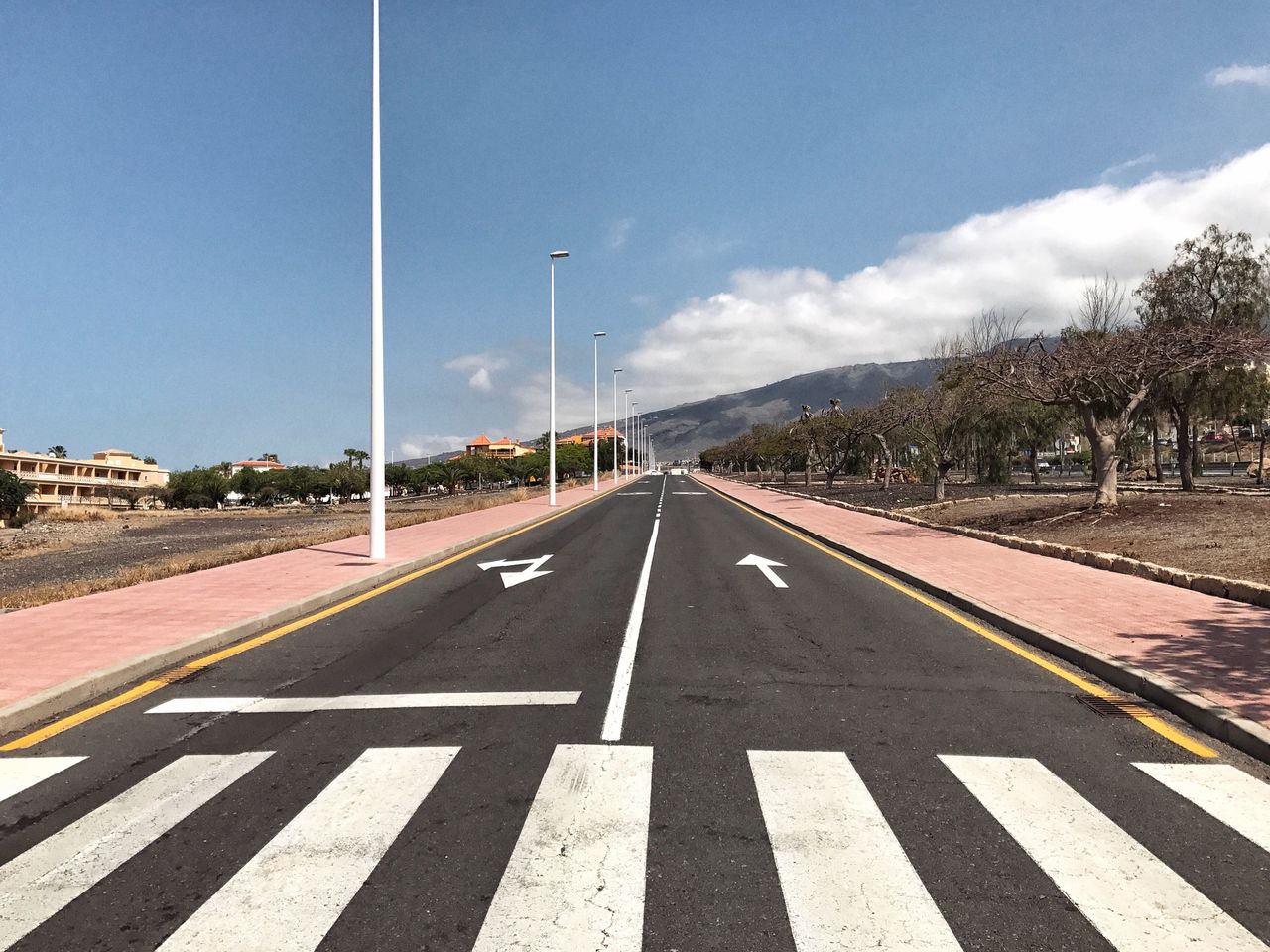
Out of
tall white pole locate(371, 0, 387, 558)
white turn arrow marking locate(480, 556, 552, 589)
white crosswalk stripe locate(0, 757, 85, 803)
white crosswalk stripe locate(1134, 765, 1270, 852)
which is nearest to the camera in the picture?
white crosswalk stripe locate(1134, 765, 1270, 852)

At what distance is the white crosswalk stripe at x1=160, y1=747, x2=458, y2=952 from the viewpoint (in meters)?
2.62

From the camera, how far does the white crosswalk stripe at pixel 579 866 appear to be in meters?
2.60

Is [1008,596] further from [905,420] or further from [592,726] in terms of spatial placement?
[905,420]

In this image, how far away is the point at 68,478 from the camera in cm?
11062

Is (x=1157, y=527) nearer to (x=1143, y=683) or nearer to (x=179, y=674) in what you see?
(x=1143, y=683)

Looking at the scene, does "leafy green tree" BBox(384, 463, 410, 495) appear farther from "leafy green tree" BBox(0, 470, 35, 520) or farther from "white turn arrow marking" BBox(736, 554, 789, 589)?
"white turn arrow marking" BBox(736, 554, 789, 589)

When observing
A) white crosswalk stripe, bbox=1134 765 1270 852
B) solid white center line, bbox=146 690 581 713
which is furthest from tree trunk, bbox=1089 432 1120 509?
solid white center line, bbox=146 690 581 713

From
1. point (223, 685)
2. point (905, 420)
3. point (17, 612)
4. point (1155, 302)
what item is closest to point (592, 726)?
point (223, 685)

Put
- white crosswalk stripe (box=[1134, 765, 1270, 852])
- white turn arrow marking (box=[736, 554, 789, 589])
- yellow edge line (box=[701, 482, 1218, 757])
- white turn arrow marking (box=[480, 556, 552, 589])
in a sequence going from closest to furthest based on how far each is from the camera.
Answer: white crosswalk stripe (box=[1134, 765, 1270, 852]), yellow edge line (box=[701, 482, 1218, 757]), white turn arrow marking (box=[736, 554, 789, 589]), white turn arrow marking (box=[480, 556, 552, 589])

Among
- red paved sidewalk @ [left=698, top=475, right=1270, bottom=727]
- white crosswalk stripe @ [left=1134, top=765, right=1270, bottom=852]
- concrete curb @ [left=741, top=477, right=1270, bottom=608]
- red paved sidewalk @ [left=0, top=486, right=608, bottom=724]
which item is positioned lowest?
white crosswalk stripe @ [left=1134, top=765, right=1270, bottom=852]

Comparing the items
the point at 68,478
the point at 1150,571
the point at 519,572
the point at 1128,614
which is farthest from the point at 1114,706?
the point at 68,478

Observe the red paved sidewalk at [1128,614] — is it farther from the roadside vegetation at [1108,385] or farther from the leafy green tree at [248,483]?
the leafy green tree at [248,483]

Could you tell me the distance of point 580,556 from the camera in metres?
14.3

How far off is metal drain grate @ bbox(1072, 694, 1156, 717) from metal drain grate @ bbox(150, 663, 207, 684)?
22.3 ft
